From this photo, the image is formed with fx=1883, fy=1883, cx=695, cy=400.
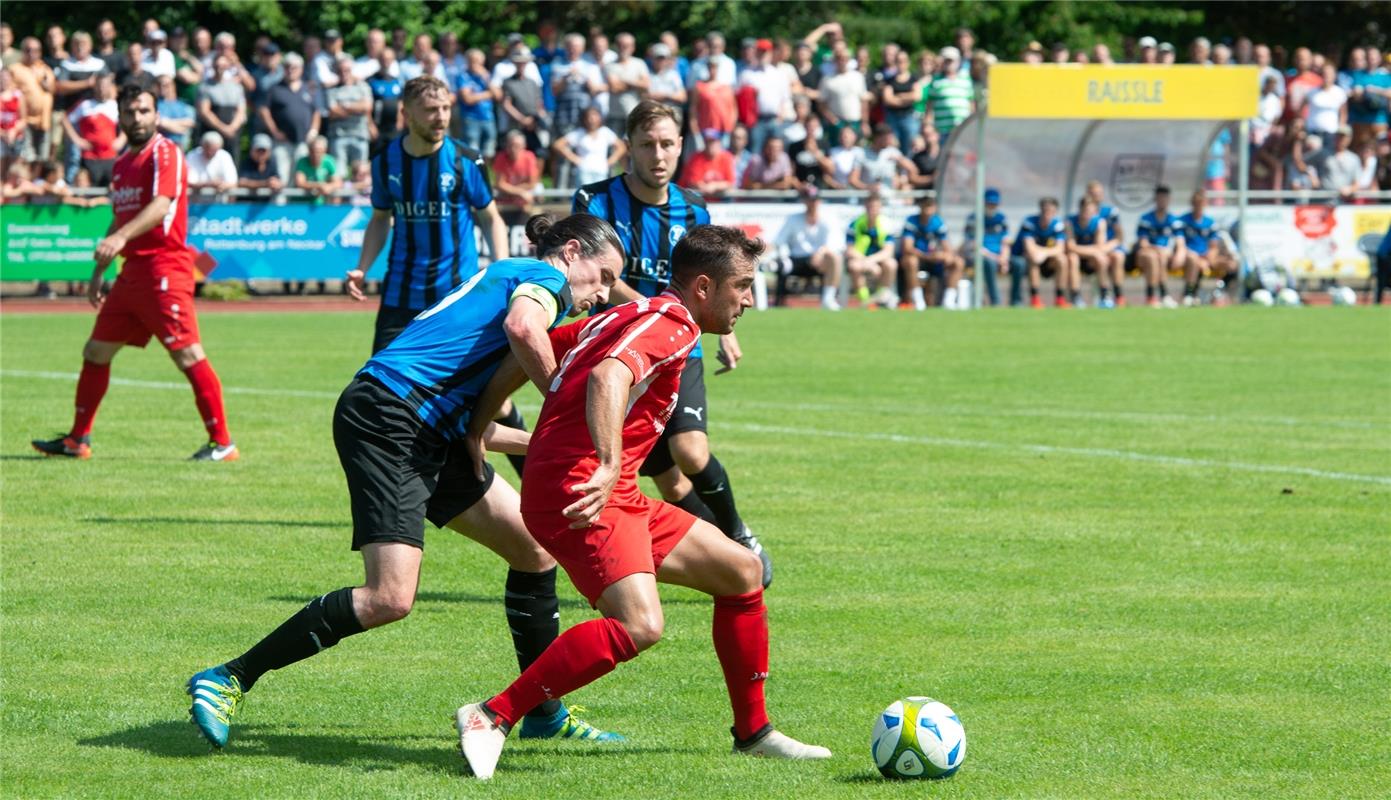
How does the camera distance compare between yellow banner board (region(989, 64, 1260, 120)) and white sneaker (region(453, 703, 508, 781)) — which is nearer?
white sneaker (region(453, 703, 508, 781))

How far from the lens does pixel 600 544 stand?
5137 millimetres

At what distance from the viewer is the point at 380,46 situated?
25172 millimetres

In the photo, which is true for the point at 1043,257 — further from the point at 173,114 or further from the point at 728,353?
the point at 728,353

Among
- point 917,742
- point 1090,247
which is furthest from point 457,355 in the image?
point 1090,247

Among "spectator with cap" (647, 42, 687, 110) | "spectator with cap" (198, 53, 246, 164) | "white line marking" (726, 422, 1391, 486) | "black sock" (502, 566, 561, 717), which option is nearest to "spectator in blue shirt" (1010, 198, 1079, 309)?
"spectator with cap" (647, 42, 687, 110)

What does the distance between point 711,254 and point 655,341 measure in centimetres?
36

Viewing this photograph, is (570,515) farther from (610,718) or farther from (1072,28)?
(1072,28)

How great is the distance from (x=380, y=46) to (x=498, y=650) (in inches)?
771

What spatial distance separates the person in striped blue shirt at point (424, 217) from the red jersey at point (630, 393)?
4.37 meters

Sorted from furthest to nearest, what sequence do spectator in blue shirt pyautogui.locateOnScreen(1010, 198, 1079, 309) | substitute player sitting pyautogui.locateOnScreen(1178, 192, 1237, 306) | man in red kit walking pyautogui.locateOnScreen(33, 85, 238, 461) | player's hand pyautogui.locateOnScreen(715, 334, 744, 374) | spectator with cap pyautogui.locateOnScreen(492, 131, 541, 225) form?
substitute player sitting pyautogui.locateOnScreen(1178, 192, 1237, 306)
spectator in blue shirt pyautogui.locateOnScreen(1010, 198, 1079, 309)
spectator with cap pyautogui.locateOnScreen(492, 131, 541, 225)
man in red kit walking pyautogui.locateOnScreen(33, 85, 238, 461)
player's hand pyautogui.locateOnScreen(715, 334, 744, 374)

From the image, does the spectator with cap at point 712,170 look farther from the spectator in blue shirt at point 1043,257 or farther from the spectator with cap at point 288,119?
the spectator with cap at point 288,119

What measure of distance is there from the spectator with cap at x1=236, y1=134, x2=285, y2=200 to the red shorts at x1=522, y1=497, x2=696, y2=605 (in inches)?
782

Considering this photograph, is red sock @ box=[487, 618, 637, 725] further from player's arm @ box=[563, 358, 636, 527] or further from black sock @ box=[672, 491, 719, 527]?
black sock @ box=[672, 491, 719, 527]

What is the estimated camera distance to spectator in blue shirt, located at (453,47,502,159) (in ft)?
82.7
